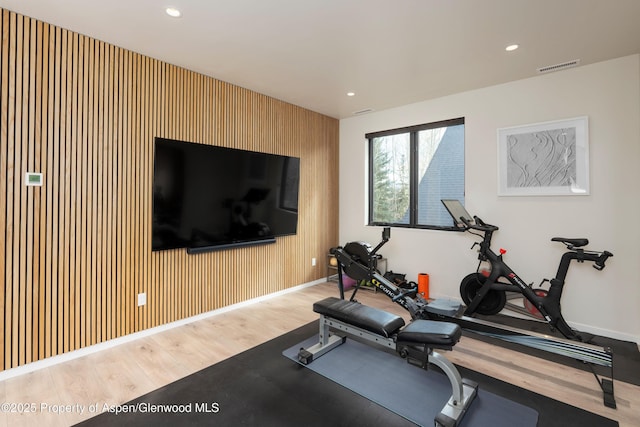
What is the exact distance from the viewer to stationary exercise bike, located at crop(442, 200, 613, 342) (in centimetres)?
313

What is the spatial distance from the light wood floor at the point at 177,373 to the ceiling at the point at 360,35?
290 centimetres

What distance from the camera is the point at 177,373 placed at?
256cm

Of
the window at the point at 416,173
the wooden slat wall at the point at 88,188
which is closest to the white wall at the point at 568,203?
the window at the point at 416,173

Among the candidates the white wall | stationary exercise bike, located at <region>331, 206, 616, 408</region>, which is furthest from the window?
stationary exercise bike, located at <region>331, 206, 616, 408</region>

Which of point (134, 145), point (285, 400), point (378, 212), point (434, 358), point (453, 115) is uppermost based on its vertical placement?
point (453, 115)

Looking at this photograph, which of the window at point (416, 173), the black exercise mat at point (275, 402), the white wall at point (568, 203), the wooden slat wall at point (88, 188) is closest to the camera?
the black exercise mat at point (275, 402)

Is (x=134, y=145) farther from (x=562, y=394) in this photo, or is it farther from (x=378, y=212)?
(x=562, y=394)

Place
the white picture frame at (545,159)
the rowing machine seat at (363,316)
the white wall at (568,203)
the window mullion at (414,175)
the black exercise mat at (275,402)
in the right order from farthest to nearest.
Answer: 1. the window mullion at (414,175)
2. the white picture frame at (545,159)
3. the white wall at (568,203)
4. the rowing machine seat at (363,316)
5. the black exercise mat at (275,402)

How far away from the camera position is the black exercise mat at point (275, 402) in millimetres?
1999

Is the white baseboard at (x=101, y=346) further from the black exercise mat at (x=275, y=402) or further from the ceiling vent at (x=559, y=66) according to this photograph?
the ceiling vent at (x=559, y=66)

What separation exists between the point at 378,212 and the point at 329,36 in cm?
309

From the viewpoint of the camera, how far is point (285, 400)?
7.26ft

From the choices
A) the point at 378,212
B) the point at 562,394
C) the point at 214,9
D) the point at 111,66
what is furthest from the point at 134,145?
the point at 562,394

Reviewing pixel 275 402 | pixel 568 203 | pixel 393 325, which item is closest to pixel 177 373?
pixel 275 402
